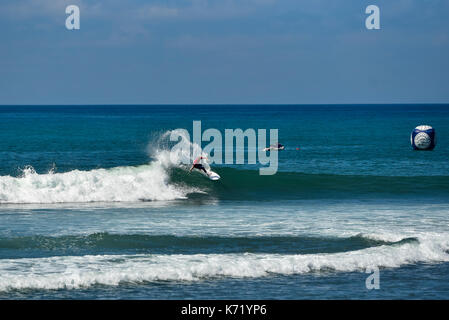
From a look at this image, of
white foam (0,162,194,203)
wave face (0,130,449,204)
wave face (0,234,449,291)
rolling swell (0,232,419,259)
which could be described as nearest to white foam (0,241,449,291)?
wave face (0,234,449,291)

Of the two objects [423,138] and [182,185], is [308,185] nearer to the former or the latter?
[423,138]

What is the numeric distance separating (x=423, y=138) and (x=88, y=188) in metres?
17.7

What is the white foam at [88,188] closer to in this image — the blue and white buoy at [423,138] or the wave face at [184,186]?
the wave face at [184,186]

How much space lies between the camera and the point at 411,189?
117 feet

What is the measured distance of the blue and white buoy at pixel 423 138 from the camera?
34759 millimetres

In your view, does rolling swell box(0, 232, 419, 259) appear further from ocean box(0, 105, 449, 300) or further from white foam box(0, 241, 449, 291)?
white foam box(0, 241, 449, 291)

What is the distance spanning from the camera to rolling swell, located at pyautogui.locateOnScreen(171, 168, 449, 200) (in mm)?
34156

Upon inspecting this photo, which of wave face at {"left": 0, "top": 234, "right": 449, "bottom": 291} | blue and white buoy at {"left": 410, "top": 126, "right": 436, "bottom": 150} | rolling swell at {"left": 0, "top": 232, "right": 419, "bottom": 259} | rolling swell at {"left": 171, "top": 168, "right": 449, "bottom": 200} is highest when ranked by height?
blue and white buoy at {"left": 410, "top": 126, "right": 436, "bottom": 150}

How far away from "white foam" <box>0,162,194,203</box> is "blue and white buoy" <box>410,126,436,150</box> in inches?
475

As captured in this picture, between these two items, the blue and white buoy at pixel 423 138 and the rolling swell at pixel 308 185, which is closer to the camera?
the rolling swell at pixel 308 185

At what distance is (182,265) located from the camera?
56.4ft

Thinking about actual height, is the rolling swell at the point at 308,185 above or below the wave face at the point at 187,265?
above

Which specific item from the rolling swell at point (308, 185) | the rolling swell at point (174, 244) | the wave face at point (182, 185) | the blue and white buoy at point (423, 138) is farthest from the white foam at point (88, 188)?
the blue and white buoy at point (423, 138)

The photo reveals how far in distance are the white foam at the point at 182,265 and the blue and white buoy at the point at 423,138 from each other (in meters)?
16.5
